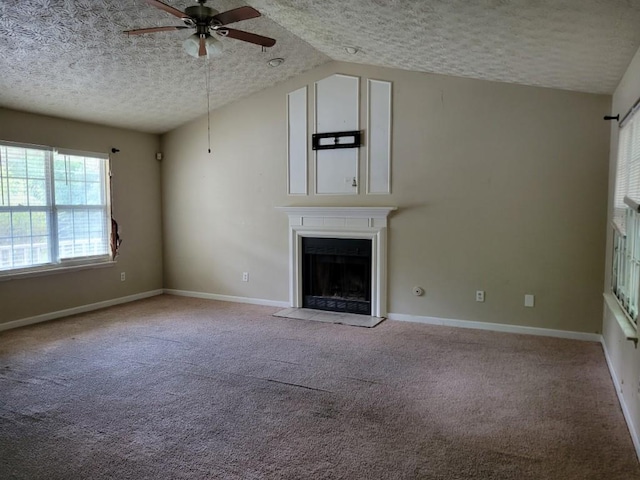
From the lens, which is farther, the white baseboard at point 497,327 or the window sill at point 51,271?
the window sill at point 51,271

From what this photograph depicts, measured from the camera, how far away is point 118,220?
19.5 feet

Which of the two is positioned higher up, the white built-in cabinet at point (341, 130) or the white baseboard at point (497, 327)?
the white built-in cabinet at point (341, 130)

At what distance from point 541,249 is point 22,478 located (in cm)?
445

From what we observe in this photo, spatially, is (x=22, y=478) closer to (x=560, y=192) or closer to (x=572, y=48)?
(x=572, y=48)

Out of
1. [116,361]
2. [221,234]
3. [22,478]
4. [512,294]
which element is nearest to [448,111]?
[512,294]

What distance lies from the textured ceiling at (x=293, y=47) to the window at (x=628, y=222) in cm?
56

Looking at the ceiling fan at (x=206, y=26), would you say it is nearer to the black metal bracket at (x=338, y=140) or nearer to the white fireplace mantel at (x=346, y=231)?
the black metal bracket at (x=338, y=140)

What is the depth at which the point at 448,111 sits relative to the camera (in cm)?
469

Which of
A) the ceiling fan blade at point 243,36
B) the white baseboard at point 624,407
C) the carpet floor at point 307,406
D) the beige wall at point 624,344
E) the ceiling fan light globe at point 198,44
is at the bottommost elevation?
the carpet floor at point 307,406

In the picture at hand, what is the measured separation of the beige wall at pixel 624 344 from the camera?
2489 millimetres

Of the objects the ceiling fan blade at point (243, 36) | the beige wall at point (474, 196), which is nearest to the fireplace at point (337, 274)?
the beige wall at point (474, 196)

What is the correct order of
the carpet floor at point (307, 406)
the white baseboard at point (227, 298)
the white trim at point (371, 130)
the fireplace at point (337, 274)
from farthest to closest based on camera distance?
the white baseboard at point (227, 298)
the fireplace at point (337, 274)
the white trim at point (371, 130)
the carpet floor at point (307, 406)

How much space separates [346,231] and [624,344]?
299 cm

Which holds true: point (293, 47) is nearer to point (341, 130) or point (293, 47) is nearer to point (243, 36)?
point (341, 130)
